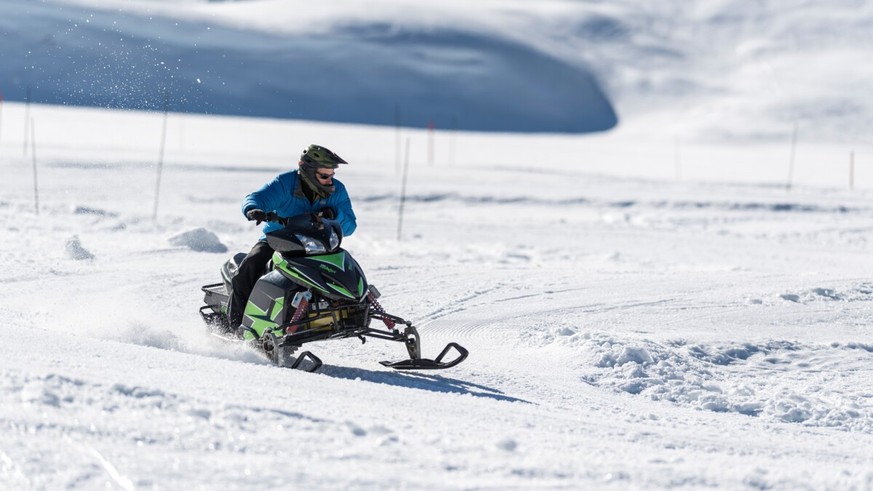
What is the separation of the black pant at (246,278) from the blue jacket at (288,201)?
0.10 meters

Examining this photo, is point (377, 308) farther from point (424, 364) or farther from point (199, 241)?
point (199, 241)

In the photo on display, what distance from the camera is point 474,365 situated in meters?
7.81

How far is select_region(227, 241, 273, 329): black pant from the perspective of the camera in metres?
7.48

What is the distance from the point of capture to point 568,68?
61.3 m

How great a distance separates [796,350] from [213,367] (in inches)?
182

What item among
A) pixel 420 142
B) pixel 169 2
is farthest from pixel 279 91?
pixel 169 2

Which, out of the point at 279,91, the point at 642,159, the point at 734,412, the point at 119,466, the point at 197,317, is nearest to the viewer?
the point at 119,466

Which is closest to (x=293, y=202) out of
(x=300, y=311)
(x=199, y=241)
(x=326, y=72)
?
(x=300, y=311)

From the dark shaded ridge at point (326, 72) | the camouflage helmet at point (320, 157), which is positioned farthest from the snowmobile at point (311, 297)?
the dark shaded ridge at point (326, 72)

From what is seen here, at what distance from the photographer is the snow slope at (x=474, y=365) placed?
14.9 feet

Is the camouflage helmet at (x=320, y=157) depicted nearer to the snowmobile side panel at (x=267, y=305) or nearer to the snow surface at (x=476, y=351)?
the snowmobile side panel at (x=267, y=305)

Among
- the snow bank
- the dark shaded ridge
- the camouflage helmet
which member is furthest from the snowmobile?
the dark shaded ridge

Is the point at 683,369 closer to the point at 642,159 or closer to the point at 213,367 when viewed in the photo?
the point at 213,367

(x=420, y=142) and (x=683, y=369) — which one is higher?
(x=420, y=142)
